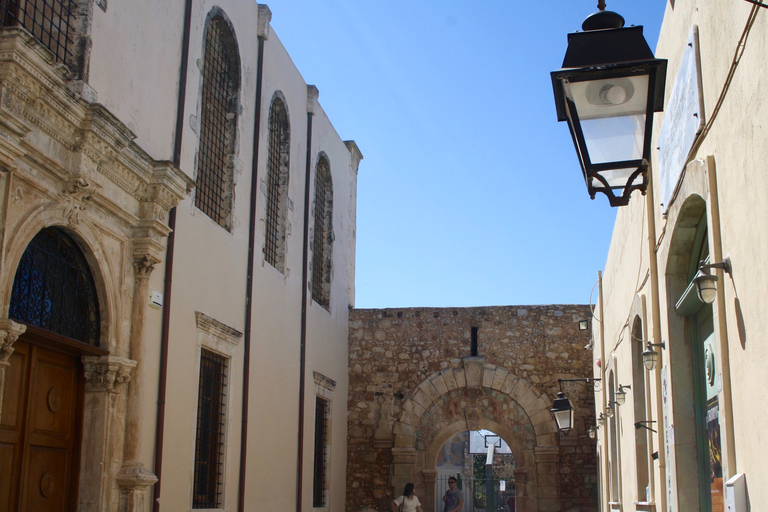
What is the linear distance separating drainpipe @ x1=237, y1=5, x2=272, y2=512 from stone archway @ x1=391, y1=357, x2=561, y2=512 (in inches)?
194

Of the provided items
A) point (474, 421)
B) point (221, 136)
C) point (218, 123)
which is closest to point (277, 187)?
point (221, 136)

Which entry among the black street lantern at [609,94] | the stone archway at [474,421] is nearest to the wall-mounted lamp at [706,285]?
the black street lantern at [609,94]

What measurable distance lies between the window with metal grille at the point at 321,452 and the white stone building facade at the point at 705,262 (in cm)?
692

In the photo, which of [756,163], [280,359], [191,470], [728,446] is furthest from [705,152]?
[280,359]

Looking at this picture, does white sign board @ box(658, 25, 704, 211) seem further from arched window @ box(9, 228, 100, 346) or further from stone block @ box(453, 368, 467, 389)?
stone block @ box(453, 368, 467, 389)

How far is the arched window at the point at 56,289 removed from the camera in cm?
602

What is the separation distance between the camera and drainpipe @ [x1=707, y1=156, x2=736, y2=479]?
3371mm

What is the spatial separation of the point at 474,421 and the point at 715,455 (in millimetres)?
10371

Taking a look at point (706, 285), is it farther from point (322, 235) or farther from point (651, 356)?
point (322, 235)

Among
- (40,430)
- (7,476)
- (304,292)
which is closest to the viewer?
(7,476)

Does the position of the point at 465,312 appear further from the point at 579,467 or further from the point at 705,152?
the point at 705,152

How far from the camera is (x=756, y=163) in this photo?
9.39ft

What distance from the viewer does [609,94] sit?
315 cm

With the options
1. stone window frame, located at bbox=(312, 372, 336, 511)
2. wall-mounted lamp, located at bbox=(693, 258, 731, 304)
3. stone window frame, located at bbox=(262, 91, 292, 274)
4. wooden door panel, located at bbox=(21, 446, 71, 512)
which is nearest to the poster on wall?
wall-mounted lamp, located at bbox=(693, 258, 731, 304)
